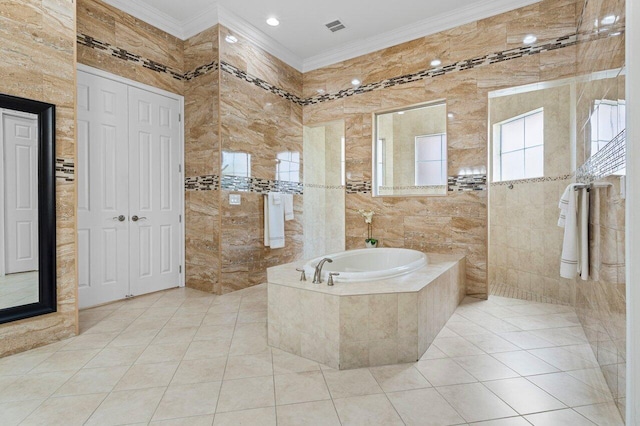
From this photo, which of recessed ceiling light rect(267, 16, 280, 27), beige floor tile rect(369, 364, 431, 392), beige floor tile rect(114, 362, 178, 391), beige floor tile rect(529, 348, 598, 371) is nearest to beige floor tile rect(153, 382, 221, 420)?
beige floor tile rect(114, 362, 178, 391)

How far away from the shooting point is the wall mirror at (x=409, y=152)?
160 inches

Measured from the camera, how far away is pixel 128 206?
10.8 ft

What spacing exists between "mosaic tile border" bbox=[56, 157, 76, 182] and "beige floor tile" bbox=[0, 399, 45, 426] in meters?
1.44

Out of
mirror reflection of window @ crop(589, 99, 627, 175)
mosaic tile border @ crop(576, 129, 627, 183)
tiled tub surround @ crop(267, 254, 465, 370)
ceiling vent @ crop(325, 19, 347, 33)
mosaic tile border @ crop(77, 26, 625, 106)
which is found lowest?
tiled tub surround @ crop(267, 254, 465, 370)

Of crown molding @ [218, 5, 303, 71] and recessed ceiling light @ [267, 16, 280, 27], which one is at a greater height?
recessed ceiling light @ [267, 16, 280, 27]

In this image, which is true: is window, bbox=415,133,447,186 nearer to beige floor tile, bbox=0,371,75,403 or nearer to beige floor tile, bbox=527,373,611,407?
beige floor tile, bbox=527,373,611,407

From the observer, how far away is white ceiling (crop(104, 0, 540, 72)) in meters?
3.32

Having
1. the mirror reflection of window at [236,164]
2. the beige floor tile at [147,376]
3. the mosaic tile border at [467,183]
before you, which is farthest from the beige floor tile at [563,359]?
the mirror reflection of window at [236,164]

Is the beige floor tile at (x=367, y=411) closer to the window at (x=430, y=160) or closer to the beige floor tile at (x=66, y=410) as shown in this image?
the beige floor tile at (x=66, y=410)

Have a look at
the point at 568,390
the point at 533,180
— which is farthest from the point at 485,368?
the point at 533,180

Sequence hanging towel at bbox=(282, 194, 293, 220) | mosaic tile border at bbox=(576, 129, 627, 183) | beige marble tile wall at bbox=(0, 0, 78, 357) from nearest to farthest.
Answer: mosaic tile border at bbox=(576, 129, 627, 183) → beige marble tile wall at bbox=(0, 0, 78, 357) → hanging towel at bbox=(282, 194, 293, 220)

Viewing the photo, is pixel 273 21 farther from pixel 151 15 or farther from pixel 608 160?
pixel 608 160

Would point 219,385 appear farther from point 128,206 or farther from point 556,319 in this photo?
point 556,319

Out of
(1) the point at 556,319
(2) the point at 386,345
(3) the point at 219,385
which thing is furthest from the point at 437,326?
(3) the point at 219,385
